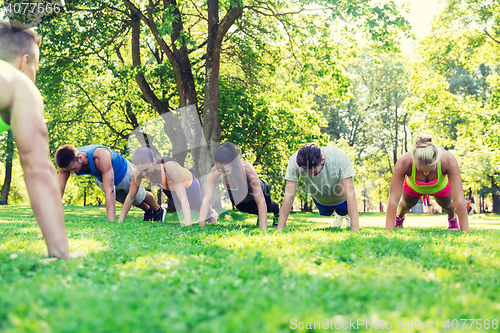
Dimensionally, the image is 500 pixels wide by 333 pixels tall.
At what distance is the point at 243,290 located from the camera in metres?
2.33

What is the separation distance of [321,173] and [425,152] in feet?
6.59

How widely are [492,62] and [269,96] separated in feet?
53.1

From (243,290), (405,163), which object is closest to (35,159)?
(243,290)

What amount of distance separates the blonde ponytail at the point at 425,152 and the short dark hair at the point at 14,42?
20.7ft

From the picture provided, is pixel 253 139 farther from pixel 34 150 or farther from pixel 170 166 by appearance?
pixel 34 150

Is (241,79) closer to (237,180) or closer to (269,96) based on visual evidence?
(269,96)

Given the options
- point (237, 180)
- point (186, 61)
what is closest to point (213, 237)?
point (237, 180)

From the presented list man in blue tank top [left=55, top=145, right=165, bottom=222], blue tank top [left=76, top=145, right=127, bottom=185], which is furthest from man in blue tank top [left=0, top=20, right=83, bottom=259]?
blue tank top [left=76, top=145, right=127, bottom=185]

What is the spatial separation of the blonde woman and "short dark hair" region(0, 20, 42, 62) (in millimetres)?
6332

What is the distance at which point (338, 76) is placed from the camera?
1535cm

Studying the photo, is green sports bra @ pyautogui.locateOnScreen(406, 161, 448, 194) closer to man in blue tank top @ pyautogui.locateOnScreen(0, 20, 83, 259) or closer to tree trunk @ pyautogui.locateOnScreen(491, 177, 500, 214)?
man in blue tank top @ pyautogui.locateOnScreen(0, 20, 83, 259)

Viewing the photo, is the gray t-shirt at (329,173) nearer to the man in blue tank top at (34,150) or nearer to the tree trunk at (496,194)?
the man in blue tank top at (34,150)

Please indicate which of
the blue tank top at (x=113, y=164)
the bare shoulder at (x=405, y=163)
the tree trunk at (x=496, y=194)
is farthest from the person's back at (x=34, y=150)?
the tree trunk at (x=496, y=194)

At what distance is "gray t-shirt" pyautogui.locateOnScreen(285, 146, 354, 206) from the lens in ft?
23.1
